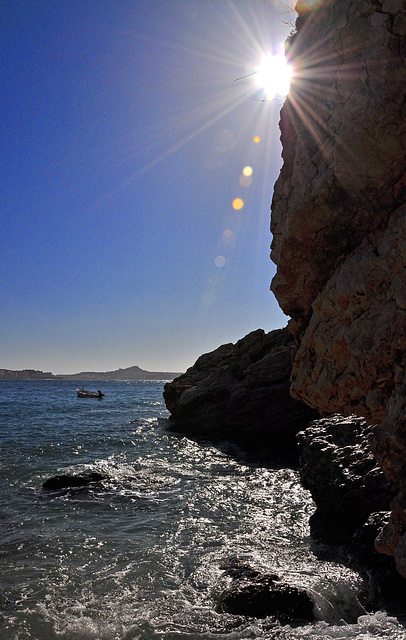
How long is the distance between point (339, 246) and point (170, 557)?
301 inches

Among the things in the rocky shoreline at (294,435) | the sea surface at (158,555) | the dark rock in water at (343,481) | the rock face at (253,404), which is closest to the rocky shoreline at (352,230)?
the rocky shoreline at (294,435)

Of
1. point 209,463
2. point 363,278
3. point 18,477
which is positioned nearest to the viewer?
point 363,278

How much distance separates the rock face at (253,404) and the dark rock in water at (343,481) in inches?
325

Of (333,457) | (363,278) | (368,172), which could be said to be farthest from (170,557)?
(368,172)

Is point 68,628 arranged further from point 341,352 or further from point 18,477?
point 18,477

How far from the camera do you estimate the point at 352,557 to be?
826 cm

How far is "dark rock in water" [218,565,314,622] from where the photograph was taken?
20.8ft

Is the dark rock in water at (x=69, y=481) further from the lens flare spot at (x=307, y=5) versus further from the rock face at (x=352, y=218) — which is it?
the lens flare spot at (x=307, y=5)

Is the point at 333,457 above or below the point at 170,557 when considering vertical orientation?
above

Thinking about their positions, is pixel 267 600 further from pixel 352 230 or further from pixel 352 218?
pixel 352 218

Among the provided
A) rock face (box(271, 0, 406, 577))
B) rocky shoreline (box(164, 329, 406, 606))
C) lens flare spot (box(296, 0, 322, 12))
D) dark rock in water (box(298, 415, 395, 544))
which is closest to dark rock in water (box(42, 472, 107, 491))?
rocky shoreline (box(164, 329, 406, 606))

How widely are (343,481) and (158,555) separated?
4.89 meters

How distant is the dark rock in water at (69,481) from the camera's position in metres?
13.8

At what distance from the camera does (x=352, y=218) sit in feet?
18.7
